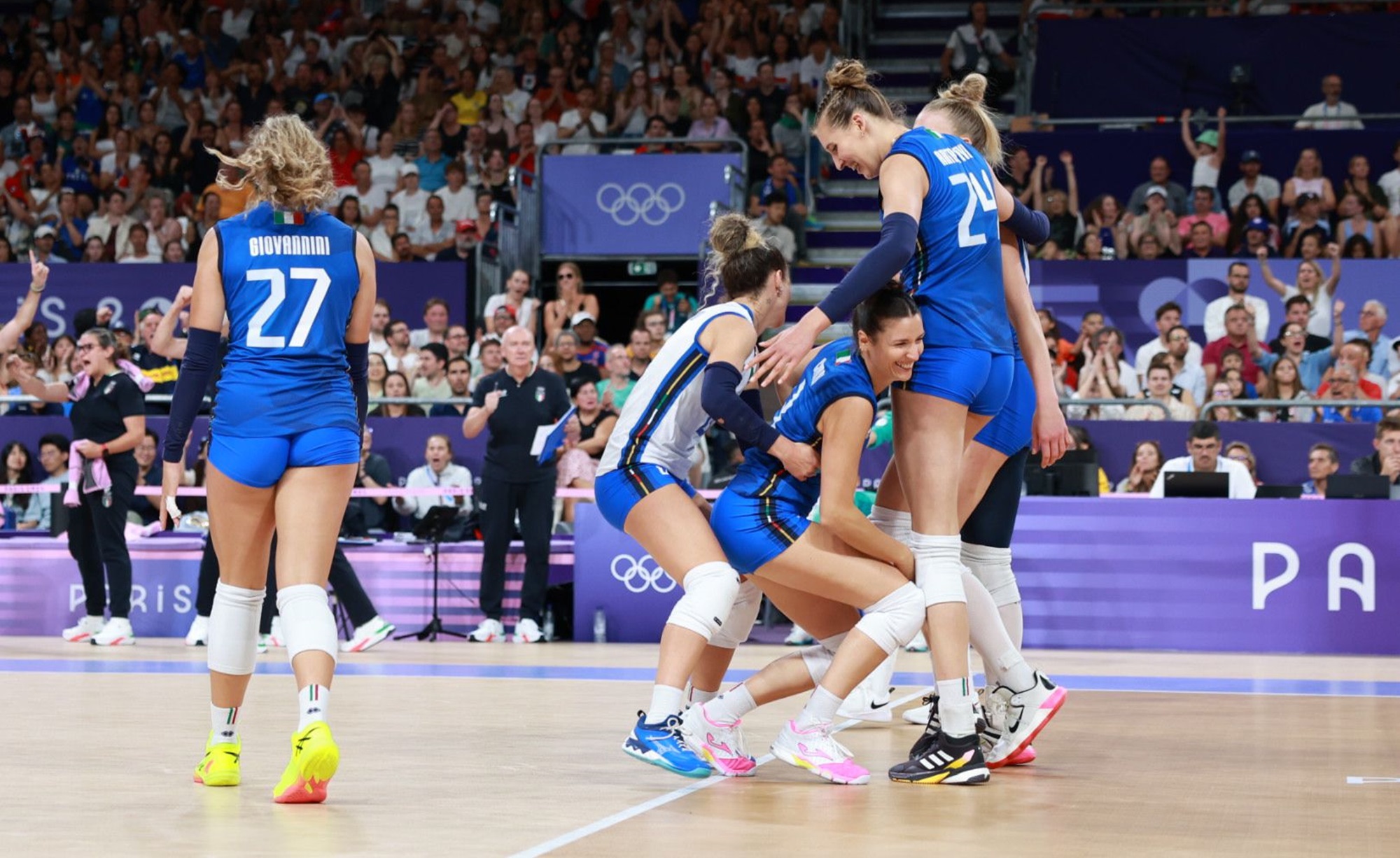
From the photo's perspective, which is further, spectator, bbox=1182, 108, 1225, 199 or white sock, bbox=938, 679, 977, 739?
spectator, bbox=1182, 108, 1225, 199

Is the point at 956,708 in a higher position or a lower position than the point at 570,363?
lower

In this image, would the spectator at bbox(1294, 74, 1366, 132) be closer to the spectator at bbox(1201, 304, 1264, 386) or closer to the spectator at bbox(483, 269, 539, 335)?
the spectator at bbox(1201, 304, 1264, 386)

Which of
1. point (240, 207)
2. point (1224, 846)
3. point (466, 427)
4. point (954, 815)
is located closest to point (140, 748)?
point (954, 815)

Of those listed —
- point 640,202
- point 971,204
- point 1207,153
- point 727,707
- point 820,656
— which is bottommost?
point 727,707

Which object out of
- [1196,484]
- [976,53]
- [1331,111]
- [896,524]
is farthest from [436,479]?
[1331,111]

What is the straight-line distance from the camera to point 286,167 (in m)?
4.58

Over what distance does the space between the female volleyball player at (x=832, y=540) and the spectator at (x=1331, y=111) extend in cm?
1128

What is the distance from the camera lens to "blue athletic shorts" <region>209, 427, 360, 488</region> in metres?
4.52

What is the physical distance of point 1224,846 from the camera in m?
3.87

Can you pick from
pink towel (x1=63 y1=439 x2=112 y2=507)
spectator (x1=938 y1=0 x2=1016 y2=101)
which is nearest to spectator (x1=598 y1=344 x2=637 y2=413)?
pink towel (x1=63 y1=439 x2=112 y2=507)

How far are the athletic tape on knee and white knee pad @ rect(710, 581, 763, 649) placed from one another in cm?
56

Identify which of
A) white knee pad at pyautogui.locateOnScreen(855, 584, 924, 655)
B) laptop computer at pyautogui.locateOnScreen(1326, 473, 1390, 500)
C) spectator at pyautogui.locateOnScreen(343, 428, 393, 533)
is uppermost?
white knee pad at pyautogui.locateOnScreen(855, 584, 924, 655)

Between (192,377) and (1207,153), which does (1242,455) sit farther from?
(192,377)

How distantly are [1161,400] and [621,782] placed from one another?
7638 mm
